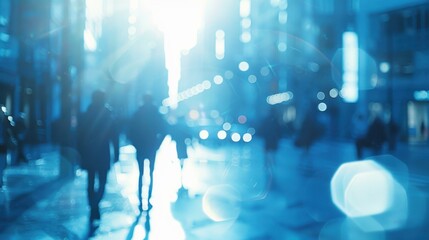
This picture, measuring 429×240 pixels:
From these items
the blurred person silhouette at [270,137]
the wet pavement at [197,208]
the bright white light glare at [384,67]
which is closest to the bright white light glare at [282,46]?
the bright white light glare at [384,67]

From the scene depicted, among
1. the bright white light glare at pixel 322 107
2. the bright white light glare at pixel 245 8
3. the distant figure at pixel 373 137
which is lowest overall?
the distant figure at pixel 373 137

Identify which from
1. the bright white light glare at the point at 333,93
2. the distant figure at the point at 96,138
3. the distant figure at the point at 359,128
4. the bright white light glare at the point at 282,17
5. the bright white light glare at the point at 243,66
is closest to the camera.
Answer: the distant figure at the point at 96,138

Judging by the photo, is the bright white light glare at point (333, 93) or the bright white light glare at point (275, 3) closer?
the bright white light glare at point (333, 93)

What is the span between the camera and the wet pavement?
8.17m

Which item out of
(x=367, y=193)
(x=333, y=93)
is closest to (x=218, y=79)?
(x=333, y=93)

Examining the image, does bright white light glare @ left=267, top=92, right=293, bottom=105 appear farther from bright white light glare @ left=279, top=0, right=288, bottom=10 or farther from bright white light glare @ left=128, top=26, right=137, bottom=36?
bright white light glare @ left=128, top=26, right=137, bottom=36

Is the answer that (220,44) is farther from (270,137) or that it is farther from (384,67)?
(270,137)

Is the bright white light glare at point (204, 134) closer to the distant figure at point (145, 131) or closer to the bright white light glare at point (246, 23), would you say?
the distant figure at point (145, 131)

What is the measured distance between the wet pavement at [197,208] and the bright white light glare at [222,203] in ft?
0.05

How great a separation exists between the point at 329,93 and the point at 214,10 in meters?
65.4

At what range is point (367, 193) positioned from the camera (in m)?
12.6

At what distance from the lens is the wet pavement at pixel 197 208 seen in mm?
8172

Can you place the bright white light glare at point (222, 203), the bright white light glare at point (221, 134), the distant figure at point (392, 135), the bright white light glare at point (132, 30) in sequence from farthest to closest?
the bright white light glare at point (132, 30) < the bright white light glare at point (221, 134) < the distant figure at point (392, 135) < the bright white light glare at point (222, 203)

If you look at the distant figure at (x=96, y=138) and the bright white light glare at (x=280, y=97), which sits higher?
the bright white light glare at (x=280, y=97)
